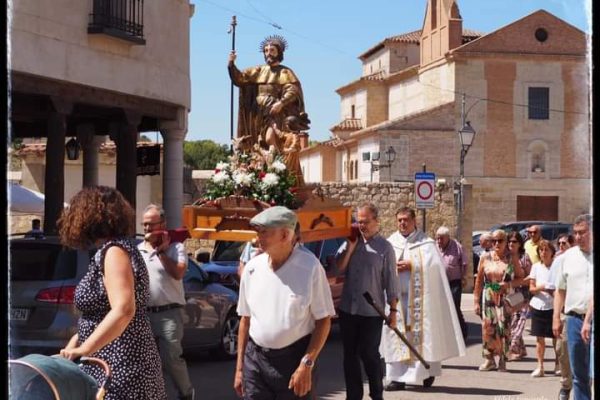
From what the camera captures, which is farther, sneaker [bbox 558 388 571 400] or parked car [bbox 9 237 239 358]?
sneaker [bbox 558 388 571 400]

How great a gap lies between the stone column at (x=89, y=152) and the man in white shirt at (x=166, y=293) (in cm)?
1412

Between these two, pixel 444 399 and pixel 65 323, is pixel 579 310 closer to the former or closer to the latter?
pixel 444 399

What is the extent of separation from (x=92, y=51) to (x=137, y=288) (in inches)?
486

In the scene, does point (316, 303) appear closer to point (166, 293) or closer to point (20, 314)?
point (166, 293)

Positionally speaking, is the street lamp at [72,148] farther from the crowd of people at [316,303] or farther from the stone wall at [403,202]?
the crowd of people at [316,303]

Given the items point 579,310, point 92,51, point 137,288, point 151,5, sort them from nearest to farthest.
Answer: point 137,288, point 579,310, point 92,51, point 151,5

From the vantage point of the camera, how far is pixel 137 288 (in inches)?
215

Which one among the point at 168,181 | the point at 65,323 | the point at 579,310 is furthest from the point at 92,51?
the point at 579,310

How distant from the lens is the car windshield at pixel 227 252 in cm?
1642

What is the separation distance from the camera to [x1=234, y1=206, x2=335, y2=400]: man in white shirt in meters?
6.24

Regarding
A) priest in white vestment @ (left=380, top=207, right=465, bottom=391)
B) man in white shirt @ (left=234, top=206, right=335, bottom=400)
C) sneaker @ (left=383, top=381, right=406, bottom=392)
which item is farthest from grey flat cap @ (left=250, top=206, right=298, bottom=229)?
sneaker @ (left=383, top=381, right=406, bottom=392)

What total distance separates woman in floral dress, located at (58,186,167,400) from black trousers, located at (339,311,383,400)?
4.11 meters

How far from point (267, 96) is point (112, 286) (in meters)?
7.35

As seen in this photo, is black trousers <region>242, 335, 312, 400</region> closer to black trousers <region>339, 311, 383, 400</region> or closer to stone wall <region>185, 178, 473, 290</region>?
black trousers <region>339, 311, 383, 400</region>
